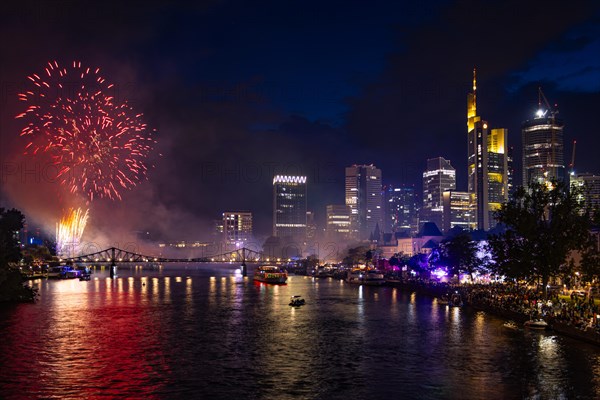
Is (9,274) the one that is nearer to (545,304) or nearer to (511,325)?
(511,325)

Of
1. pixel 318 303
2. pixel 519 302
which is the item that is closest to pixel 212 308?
pixel 318 303

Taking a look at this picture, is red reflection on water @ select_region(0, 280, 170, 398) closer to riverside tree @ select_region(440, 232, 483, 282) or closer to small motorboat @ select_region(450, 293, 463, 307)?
small motorboat @ select_region(450, 293, 463, 307)

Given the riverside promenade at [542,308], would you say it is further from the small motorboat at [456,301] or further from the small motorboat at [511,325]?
the small motorboat at [511,325]

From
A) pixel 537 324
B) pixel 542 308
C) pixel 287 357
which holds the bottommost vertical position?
pixel 287 357

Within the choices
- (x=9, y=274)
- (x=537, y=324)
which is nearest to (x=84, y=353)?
(x=537, y=324)

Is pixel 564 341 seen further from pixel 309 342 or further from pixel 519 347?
pixel 309 342

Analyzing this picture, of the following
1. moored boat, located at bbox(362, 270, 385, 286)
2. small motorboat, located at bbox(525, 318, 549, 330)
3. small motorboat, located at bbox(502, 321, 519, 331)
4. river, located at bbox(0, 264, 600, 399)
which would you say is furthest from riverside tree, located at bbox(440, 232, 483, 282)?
small motorboat, located at bbox(525, 318, 549, 330)

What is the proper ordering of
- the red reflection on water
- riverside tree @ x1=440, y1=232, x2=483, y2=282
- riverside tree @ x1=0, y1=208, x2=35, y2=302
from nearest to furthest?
the red reflection on water, riverside tree @ x1=0, y1=208, x2=35, y2=302, riverside tree @ x1=440, y1=232, x2=483, y2=282
